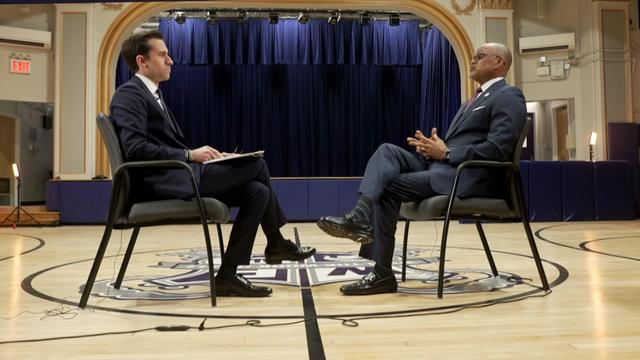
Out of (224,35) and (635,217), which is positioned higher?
(224,35)

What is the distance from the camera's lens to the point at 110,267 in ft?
10.9

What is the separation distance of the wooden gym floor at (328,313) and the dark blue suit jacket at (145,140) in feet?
1.59

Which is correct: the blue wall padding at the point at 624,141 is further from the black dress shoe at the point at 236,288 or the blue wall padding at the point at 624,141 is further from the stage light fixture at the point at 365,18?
the black dress shoe at the point at 236,288

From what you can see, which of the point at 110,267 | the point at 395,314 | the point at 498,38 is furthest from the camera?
the point at 498,38

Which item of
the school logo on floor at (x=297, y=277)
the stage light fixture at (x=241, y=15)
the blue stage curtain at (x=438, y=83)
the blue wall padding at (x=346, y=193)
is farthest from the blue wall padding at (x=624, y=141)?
the stage light fixture at (x=241, y=15)

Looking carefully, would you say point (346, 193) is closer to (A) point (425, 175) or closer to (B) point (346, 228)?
(A) point (425, 175)

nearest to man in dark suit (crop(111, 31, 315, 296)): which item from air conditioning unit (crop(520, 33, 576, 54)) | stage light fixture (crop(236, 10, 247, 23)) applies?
air conditioning unit (crop(520, 33, 576, 54))

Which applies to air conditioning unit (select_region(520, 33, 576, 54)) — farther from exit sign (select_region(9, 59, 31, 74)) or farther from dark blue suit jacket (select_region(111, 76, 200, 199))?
exit sign (select_region(9, 59, 31, 74))

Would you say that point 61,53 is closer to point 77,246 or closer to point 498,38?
point 77,246

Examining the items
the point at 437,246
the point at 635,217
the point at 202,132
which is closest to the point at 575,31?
the point at 635,217

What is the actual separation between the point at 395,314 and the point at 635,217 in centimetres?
752

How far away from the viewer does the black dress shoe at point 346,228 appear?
2168mm

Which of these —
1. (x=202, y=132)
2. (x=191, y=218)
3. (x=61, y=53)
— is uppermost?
(x=61, y=53)

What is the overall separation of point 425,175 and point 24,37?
8163 millimetres
